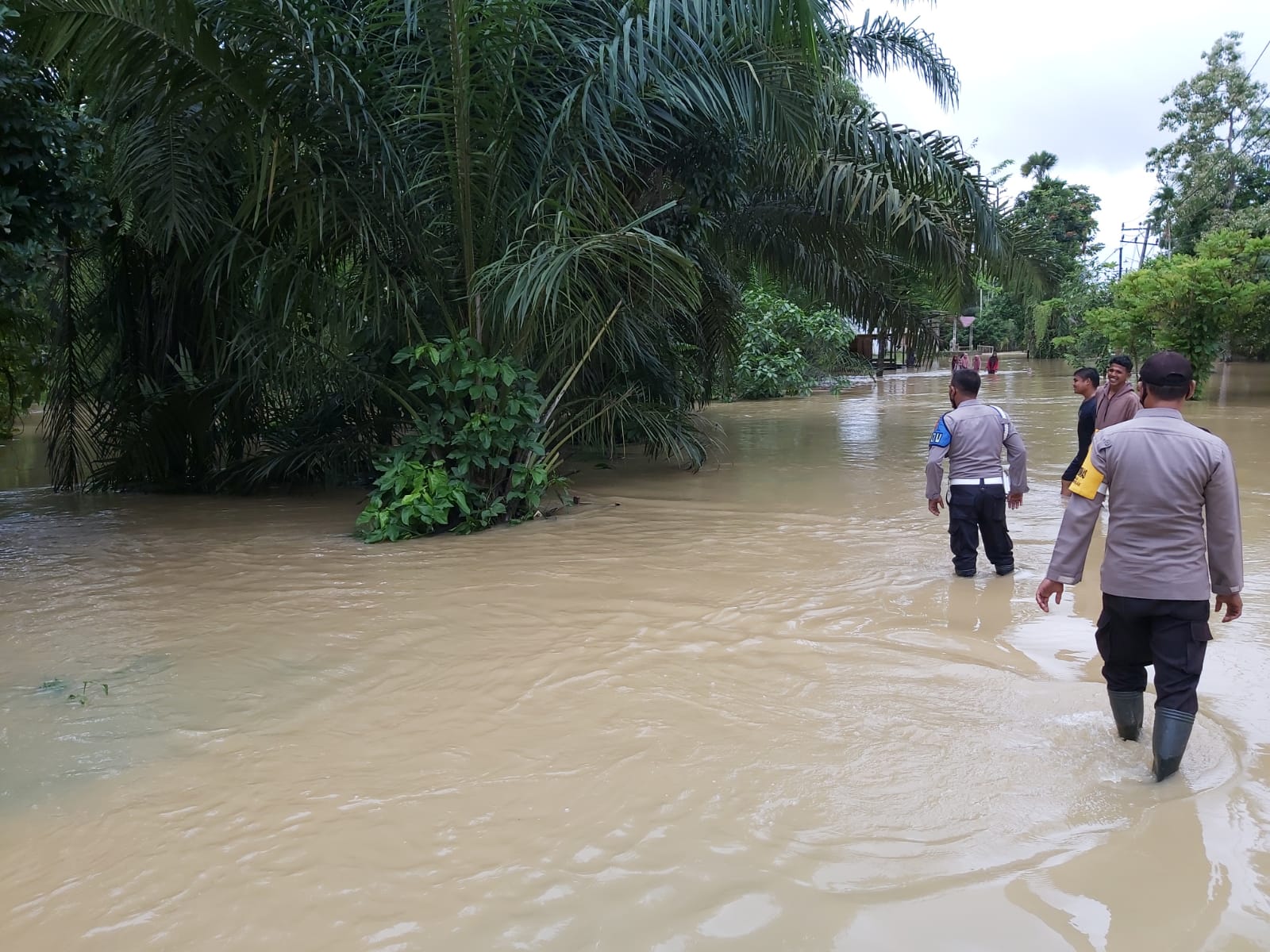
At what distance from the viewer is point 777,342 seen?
990 inches

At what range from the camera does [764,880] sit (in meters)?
2.91

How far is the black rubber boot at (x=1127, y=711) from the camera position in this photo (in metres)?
3.69

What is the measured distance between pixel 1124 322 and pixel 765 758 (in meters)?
21.8

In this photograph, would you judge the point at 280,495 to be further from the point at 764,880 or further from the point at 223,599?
the point at 764,880

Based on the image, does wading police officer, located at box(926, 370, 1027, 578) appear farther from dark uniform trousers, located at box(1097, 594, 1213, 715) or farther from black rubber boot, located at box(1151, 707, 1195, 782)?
black rubber boot, located at box(1151, 707, 1195, 782)

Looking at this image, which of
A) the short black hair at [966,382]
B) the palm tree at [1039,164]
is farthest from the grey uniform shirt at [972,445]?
the palm tree at [1039,164]

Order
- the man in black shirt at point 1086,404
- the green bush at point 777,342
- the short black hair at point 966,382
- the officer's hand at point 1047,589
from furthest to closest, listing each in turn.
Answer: the green bush at point 777,342 < the man in black shirt at point 1086,404 < the short black hair at point 966,382 < the officer's hand at point 1047,589

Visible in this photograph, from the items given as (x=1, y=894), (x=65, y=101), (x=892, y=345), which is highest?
(x=65, y=101)

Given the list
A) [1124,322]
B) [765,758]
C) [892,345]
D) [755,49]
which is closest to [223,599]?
[765,758]

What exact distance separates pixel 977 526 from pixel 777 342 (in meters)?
19.2

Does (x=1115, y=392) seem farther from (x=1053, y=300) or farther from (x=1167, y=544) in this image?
(x=1053, y=300)

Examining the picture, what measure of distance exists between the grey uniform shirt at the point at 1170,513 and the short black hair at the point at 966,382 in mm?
2580

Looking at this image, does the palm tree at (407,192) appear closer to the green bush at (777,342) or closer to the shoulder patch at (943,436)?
the shoulder patch at (943,436)

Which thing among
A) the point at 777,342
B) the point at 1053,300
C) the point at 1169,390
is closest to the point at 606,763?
the point at 1169,390
